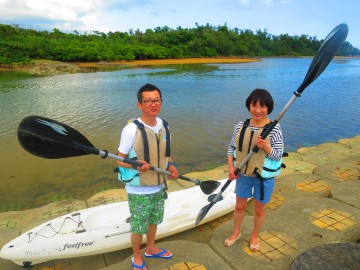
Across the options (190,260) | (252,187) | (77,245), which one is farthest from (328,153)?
(77,245)

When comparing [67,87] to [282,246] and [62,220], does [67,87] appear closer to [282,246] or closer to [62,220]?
[62,220]

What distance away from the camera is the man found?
8.75ft

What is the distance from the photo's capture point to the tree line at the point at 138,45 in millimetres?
43438

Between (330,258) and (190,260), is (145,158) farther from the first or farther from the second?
(330,258)

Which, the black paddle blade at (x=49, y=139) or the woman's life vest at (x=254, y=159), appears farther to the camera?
the woman's life vest at (x=254, y=159)

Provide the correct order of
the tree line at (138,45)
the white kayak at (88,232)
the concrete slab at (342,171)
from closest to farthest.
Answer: the white kayak at (88,232) < the concrete slab at (342,171) < the tree line at (138,45)

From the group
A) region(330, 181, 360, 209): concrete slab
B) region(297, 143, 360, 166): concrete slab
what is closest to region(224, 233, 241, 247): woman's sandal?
region(330, 181, 360, 209): concrete slab

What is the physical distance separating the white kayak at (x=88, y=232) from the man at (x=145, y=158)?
2.61ft

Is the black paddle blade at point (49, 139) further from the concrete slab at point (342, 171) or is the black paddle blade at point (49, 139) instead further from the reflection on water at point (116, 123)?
the concrete slab at point (342, 171)

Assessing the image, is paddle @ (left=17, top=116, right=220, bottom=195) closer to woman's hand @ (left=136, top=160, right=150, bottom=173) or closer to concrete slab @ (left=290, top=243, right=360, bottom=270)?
woman's hand @ (left=136, top=160, right=150, bottom=173)

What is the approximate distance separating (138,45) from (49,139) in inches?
2303

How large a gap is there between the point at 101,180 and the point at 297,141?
696 centimetres

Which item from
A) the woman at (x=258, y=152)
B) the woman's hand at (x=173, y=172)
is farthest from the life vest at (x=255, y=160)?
the woman's hand at (x=173, y=172)

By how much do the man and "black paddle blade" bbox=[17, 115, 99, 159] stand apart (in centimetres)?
39
